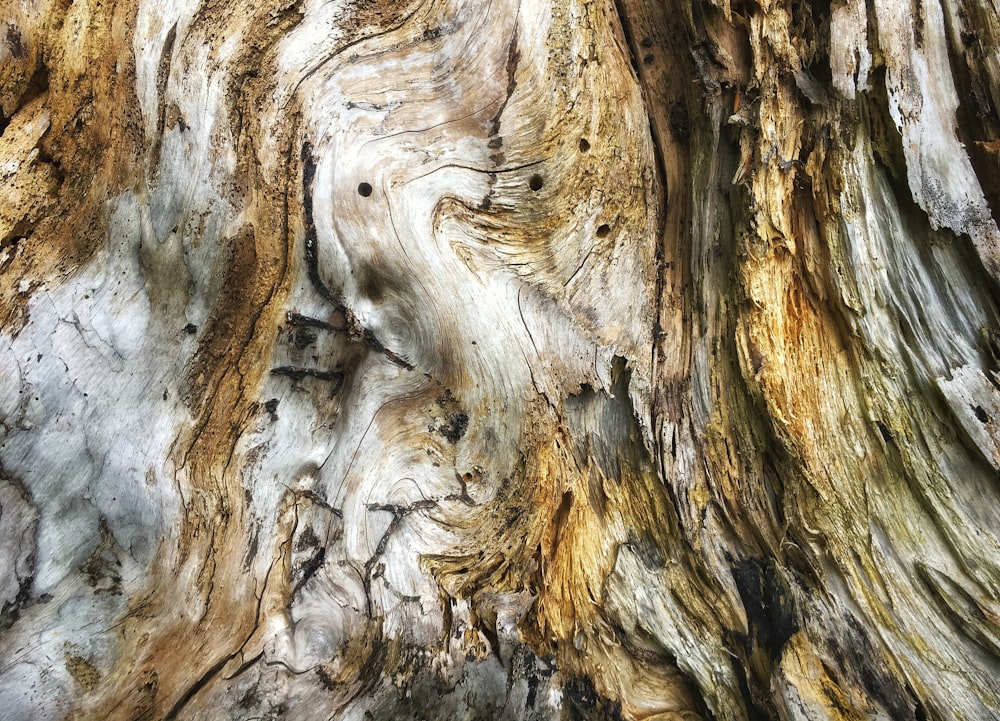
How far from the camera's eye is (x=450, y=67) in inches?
85.5

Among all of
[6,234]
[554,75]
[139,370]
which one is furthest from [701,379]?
[6,234]

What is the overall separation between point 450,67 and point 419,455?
144 centimetres

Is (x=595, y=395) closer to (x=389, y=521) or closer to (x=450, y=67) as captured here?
(x=389, y=521)

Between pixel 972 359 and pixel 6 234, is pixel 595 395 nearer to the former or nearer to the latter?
pixel 972 359

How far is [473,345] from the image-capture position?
7.25ft

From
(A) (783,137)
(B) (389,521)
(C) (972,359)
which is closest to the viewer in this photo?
(C) (972,359)

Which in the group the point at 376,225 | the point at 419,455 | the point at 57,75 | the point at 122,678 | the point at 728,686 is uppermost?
the point at 57,75

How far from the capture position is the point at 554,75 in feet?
7.06

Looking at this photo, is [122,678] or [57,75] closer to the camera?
[122,678]

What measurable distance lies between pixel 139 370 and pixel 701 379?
6.58 ft

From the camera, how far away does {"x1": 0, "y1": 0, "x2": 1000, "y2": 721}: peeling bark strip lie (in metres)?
1.91

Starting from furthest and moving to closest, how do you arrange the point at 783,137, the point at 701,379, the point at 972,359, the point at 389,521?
the point at 389,521
the point at 701,379
the point at 783,137
the point at 972,359

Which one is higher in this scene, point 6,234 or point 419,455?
point 6,234

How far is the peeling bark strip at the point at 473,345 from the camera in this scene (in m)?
1.91
